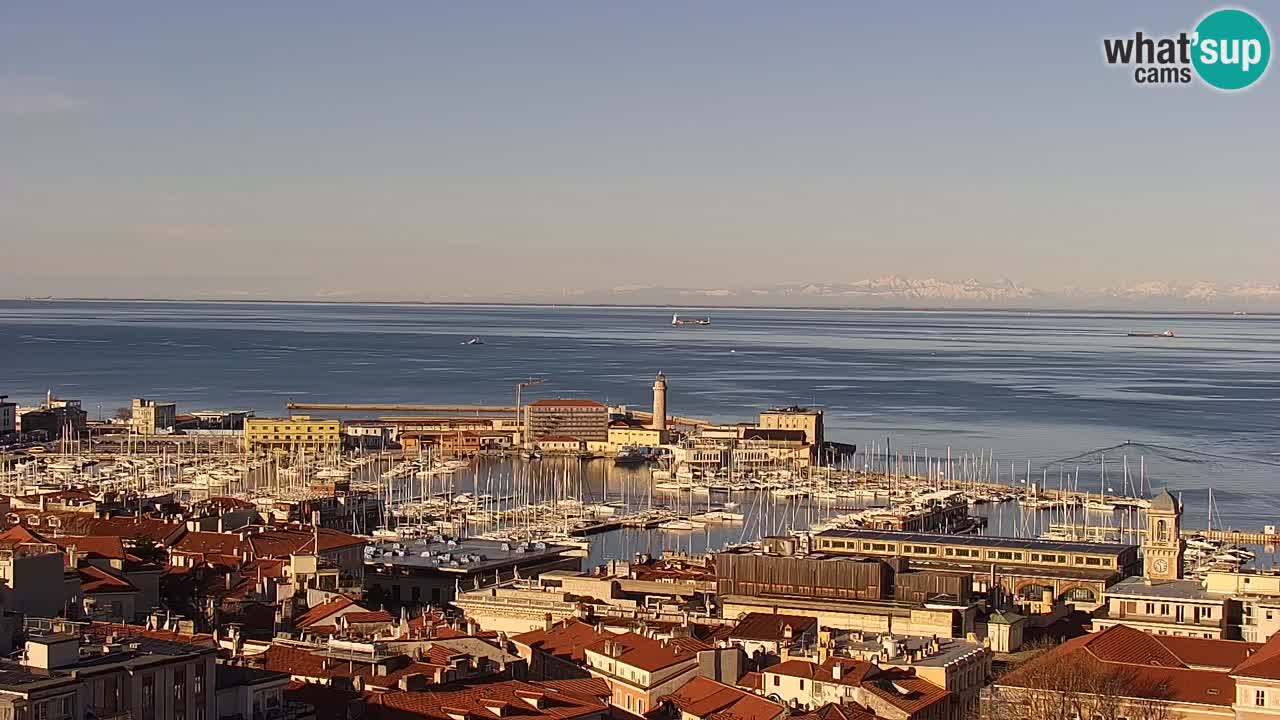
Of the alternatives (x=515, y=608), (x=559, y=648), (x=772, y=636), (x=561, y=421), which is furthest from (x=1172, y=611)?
(x=561, y=421)

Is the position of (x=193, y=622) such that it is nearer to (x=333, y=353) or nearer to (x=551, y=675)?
(x=551, y=675)

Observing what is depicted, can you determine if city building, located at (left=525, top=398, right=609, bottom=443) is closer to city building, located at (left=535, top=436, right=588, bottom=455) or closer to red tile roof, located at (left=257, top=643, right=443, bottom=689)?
city building, located at (left=535, top=436, right=588, bottom=455)

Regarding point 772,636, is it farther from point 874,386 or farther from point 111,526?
point 874,386

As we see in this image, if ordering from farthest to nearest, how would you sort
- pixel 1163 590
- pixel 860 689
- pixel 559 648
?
pixel 1163 590 → pixel 559 648 → pixel 860 689

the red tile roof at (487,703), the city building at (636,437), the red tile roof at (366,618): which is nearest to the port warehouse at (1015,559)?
the red tile roof at (366,618)

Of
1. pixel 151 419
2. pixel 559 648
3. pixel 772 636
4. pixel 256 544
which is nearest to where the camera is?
pixel 559 648

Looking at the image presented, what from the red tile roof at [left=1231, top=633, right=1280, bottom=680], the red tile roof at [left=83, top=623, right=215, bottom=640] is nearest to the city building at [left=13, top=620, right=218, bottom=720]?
the red tile roof at [left=83, top=623, right=215, bottom=640]

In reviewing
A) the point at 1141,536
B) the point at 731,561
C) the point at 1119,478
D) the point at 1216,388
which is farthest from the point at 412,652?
the point at 1216,388
